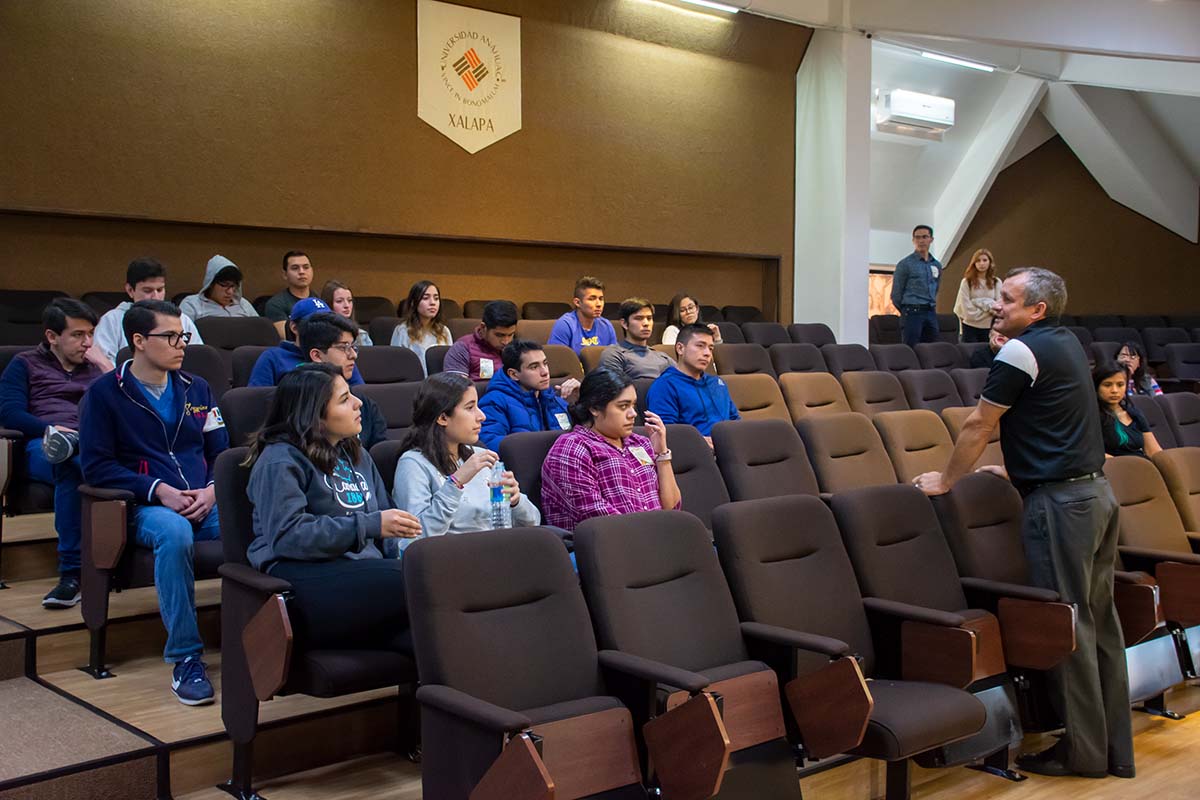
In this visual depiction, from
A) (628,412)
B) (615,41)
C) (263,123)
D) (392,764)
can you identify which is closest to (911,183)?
(615,41)

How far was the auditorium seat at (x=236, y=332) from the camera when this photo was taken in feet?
15.8

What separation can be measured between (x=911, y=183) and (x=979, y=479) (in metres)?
8.66

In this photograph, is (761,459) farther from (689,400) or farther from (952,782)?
(952,782)

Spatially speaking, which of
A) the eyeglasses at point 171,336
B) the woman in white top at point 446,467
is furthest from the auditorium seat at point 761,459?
the eyeglasses at point 171,336

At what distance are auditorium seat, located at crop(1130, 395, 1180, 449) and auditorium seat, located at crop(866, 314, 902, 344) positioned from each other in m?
4.95

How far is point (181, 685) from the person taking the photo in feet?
8.77

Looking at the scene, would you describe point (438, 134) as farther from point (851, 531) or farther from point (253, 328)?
point (851, 531)

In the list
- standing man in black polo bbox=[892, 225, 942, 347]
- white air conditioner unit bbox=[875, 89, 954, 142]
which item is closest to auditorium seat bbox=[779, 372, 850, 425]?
standing man in black polo bbox=[892, 225, 942, 347]

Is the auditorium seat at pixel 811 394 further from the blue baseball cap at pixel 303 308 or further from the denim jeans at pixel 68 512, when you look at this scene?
the denim jeans at pixel 68 512

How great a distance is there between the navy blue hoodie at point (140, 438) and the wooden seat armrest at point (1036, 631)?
232cm

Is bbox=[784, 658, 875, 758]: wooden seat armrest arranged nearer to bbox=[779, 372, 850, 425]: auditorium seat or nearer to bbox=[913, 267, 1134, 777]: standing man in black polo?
bbox=[913, 267, 1134, 777]: standing man in black polo

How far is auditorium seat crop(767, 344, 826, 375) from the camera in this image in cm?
597

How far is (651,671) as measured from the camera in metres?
2.13

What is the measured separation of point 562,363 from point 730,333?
8.51ft
